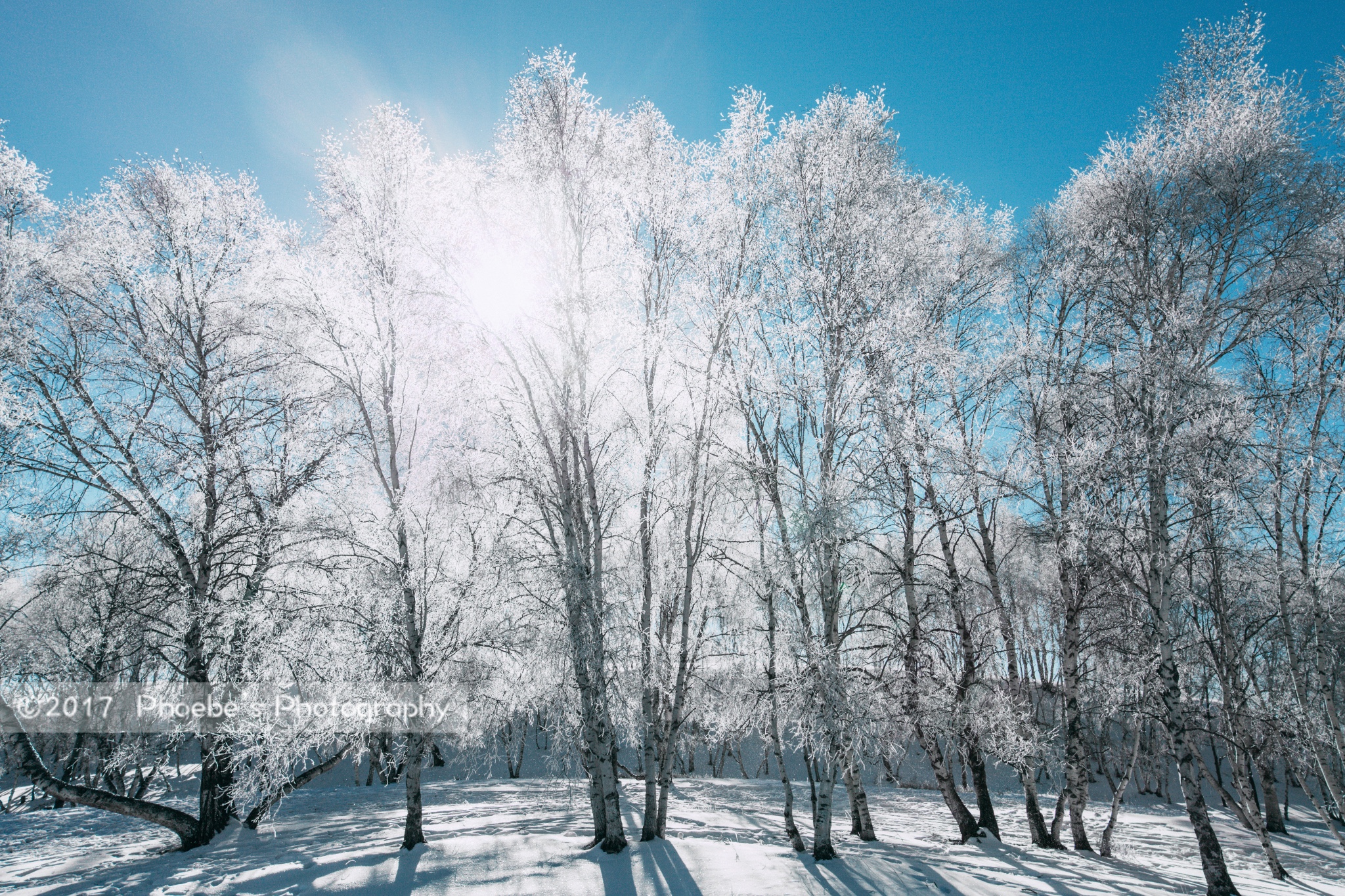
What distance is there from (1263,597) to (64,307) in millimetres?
21664

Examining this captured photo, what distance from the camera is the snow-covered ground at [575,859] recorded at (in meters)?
6.70

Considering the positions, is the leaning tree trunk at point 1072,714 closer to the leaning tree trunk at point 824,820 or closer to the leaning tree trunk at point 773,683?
the leaning tree trunk at point 773,683

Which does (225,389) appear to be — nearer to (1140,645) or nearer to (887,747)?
(887,747)

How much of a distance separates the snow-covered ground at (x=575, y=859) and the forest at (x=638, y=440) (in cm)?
75

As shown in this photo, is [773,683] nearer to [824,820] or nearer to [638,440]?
[824,820]

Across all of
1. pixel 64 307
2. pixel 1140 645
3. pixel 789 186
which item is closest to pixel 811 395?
pixel 789 186

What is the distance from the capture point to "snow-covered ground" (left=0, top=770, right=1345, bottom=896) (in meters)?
6.70

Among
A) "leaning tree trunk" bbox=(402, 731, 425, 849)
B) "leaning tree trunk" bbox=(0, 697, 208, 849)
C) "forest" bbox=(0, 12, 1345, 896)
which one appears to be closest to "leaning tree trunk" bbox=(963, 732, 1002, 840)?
"forest" bbox=(0, 12, 1345, 896)

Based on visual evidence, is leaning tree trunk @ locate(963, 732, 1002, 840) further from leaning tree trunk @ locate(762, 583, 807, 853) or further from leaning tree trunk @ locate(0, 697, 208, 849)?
leaning tree trunk @ locate(0, 697, 208, 849)

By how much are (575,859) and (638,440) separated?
5580 millimetres

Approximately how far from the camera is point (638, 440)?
9.23 meters

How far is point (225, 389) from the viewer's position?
33.7ft

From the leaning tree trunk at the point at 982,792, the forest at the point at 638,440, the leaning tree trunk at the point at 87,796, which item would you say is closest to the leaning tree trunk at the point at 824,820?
the forest at the point at 638,440

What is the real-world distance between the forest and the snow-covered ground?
75 centimetres
